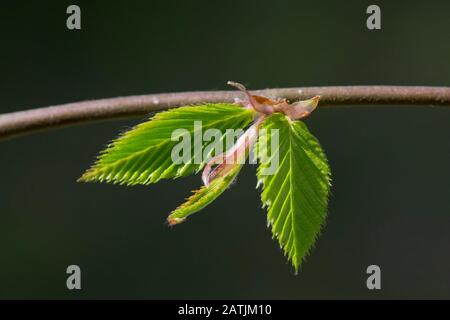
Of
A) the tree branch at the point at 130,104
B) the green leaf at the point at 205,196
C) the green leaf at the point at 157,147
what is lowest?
the green leaf at the point at 205,196

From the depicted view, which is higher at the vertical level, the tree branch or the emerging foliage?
the tree branch

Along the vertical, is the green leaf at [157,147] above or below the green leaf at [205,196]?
above

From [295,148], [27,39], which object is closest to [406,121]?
[27,39]

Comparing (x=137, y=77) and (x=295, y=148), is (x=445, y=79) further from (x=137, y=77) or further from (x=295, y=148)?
(x=295, y=148)

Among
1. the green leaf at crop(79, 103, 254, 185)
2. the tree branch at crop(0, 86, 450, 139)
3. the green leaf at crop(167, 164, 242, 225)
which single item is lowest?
the green leaf at crop(167, 164, 242, 225)
